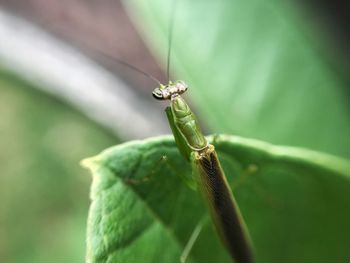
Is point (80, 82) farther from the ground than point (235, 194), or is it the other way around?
point (80, 82)

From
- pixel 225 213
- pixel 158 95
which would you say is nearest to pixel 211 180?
pixel 225 213

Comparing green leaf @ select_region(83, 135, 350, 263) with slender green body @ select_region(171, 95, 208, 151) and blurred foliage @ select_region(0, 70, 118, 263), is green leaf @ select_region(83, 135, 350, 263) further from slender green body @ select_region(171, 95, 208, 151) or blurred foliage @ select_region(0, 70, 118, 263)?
blurred foliage @ select_region(0, 70, 118, 263)

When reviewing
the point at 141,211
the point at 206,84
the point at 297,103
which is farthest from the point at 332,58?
the point at 141,211

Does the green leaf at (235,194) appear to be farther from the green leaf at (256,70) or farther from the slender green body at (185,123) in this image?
the green leaf at (256,70)

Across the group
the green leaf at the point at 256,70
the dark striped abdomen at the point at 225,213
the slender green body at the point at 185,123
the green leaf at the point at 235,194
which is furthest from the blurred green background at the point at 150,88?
the green leaf at the point at 235,194

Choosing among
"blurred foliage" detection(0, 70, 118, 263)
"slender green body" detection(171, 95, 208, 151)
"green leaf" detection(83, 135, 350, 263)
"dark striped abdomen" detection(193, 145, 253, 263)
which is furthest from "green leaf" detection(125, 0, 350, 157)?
"blurred foliage" detection(0, 70, 118, 263)

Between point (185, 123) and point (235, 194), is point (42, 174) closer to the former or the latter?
point (185, 123)
